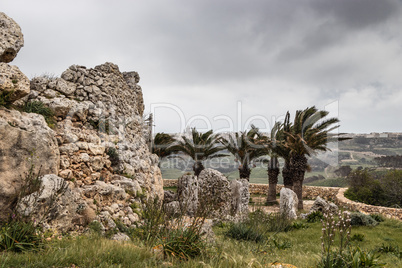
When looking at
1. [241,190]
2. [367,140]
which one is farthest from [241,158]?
[367,140]

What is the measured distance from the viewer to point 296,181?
17.8 meters

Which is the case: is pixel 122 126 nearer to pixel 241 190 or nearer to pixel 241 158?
pixel 241 190

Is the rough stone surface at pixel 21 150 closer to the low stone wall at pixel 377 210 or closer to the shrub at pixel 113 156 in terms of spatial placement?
the shrub at pixel 113 156

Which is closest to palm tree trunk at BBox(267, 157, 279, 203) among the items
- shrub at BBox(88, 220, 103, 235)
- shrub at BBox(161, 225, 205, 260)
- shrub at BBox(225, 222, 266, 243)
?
shrub at BBox(225, 222, 266, 243)

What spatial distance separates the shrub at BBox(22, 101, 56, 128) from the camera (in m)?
7.97

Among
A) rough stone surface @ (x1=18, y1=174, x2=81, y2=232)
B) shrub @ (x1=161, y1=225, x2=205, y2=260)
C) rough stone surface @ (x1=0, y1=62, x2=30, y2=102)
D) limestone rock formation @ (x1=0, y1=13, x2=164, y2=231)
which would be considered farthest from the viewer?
rough stone surface @ (x1=0, y1=62, x2=30, y2=102)

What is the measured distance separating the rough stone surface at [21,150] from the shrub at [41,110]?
2.49ft

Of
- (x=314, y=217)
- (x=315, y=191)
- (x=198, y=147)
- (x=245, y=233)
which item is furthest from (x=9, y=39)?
(x=315, y=191)

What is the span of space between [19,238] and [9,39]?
602 cm

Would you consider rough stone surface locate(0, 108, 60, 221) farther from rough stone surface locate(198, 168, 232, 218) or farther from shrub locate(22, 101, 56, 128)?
rough stone surface locate(198, 168, 232, 218)

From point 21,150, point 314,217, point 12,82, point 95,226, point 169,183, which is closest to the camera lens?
point 21,150

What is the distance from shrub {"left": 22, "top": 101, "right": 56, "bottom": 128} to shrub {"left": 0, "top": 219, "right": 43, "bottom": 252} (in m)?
4.64

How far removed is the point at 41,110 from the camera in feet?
27.1

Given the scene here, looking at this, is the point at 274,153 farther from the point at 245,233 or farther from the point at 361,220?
the point at 245,233
